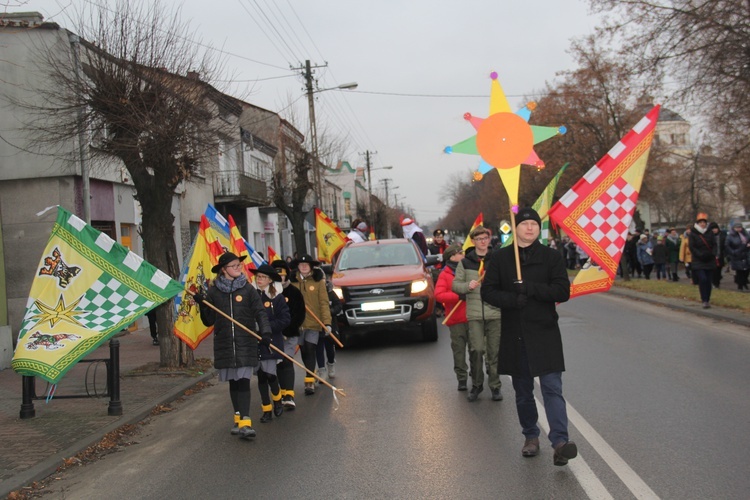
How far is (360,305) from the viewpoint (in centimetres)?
1313

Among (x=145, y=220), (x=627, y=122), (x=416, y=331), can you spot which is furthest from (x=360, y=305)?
(x=627, y=122)

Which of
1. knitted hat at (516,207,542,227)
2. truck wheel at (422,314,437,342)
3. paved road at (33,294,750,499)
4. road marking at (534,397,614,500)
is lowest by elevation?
paved road at (33,294,750,499)

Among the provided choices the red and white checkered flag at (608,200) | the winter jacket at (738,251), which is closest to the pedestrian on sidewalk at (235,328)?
the red and white checkered flag at (608,200)

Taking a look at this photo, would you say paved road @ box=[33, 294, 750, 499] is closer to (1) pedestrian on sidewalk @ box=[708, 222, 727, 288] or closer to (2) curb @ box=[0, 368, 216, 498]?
(2) curb @ box=[0, 368, 216, 498]

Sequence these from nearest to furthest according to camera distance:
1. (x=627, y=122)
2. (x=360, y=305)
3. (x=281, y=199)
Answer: (x=360, y=305) < (x=281, y=199) < (x=627, y=122)

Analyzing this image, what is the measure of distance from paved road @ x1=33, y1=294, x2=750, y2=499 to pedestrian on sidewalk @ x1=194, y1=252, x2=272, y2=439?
0.47m

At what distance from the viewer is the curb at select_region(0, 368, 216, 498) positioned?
232 inches

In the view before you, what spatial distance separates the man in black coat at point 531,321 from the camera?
5.47 m

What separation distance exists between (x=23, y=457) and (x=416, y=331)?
9.72 metres

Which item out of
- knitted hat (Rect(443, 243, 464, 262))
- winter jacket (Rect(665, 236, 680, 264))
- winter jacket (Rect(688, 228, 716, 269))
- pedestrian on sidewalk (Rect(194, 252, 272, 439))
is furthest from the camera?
winter jacket (Rect(665, 236, 680, 264))

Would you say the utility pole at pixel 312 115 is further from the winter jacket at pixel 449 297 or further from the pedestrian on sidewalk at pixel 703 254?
the winter jacket at pixel 449 297

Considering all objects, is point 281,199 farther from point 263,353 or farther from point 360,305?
point 263,353

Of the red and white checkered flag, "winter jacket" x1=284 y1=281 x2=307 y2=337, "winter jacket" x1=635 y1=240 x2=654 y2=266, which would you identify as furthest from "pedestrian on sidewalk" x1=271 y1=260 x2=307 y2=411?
"winter jacket" x1=635 y1=240 x2=654 y2=266

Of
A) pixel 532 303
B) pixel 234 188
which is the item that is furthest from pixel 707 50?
pixel 234 188
